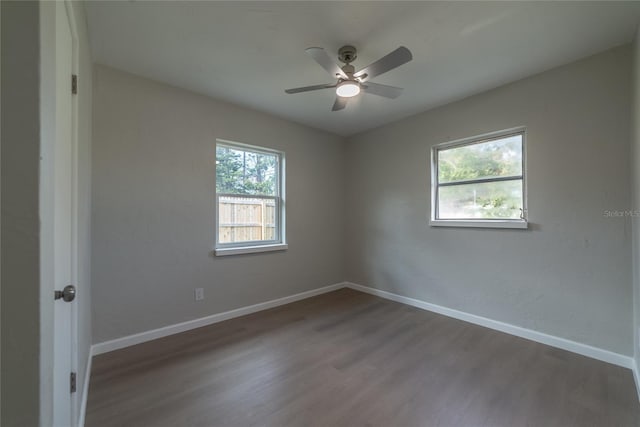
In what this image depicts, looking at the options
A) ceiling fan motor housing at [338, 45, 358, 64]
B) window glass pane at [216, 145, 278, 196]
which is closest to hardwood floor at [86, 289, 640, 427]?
window glass pane at [216, 145, 278, 196]

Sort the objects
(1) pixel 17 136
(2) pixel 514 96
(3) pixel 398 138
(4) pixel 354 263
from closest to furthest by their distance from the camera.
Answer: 1. (1) pixel 17 136
2. (2) pixel 514 96
3. (3) pixel 398 138
4. (4) pixel 354 263

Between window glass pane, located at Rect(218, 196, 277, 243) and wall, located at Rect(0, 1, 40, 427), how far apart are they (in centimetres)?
249

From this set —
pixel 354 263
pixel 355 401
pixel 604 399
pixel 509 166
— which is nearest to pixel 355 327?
pixel 355 401

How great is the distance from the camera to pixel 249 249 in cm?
324

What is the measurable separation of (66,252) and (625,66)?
13.0ft

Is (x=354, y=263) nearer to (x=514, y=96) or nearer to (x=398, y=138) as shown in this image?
(x=398, y=138)

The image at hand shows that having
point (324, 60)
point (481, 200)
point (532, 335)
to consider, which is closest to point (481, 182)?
point (481, 200)

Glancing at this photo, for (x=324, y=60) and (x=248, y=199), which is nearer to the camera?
(x=324, y=60)

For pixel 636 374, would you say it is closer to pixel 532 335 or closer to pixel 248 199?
pixel 532 335

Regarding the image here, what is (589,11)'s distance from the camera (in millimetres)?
1749

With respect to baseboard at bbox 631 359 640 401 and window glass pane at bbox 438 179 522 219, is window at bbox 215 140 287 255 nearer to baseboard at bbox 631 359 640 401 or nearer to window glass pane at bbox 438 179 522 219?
window glass pane at bbox 438 179 522 219

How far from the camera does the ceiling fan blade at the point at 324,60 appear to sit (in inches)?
65.8

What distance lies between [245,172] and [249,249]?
0.97m

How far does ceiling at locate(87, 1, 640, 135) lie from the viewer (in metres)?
1.73
